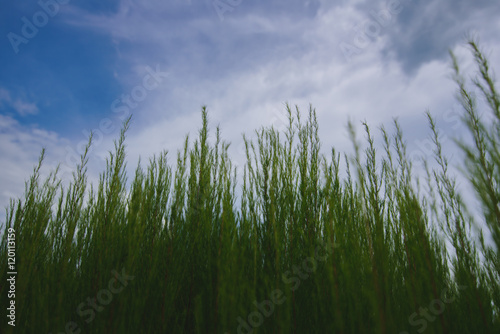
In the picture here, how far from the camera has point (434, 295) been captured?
231 cm

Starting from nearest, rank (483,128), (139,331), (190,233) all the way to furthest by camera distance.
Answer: (483,128), (139,331), (190,233)

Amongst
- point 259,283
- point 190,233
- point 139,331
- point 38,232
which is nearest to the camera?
point 139,331

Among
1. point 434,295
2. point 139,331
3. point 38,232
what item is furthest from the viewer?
point 38,232

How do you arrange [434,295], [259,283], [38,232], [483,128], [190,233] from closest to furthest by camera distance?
[434,295]
[483,128]
[259,283]
[190,233]
[38,232]

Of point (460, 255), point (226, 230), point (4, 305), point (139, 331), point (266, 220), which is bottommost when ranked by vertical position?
point (139, 331)

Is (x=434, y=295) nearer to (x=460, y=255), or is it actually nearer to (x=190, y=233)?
(x=460, y=255)

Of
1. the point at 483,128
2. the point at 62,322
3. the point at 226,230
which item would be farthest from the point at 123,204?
the point at 483,128

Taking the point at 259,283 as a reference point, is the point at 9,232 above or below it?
above

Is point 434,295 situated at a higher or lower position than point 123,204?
lower

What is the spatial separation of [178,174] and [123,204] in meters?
0.78

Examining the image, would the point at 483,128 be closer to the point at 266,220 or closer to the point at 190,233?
the point at 266,220

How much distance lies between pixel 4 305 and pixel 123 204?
6.49ft

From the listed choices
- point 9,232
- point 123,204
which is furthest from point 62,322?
point 9,232

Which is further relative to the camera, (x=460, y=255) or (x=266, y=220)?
(x=266, y=220)
